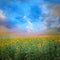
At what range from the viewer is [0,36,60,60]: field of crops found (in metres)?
2.28

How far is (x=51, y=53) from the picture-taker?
2.29 meters

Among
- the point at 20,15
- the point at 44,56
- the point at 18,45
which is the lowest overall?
the point at 44,56

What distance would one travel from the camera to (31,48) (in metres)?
2.28

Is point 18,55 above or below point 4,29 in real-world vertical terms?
below

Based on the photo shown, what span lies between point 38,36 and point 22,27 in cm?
24

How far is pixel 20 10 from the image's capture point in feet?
7.55

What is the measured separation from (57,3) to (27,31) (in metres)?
0.54

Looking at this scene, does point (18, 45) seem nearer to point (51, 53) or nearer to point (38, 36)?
point (38, 36)

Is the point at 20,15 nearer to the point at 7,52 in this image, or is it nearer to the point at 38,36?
the point at 38,36

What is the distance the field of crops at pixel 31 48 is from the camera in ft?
7.47

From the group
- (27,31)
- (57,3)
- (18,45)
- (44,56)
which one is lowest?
(44,56)

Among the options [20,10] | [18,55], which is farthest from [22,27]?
[18,55]

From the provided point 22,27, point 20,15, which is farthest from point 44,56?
point 20,15

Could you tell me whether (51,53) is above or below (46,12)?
below
